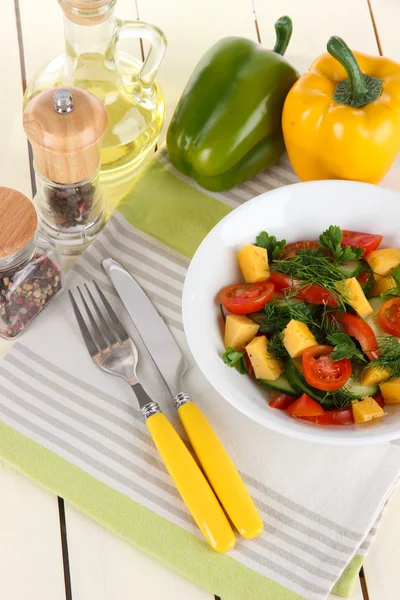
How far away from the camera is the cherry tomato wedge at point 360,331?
55.1 inches

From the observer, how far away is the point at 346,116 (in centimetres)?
159

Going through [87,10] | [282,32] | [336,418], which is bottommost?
[336,418]

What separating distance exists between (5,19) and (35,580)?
134 centimetres

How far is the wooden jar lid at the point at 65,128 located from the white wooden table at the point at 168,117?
351mm

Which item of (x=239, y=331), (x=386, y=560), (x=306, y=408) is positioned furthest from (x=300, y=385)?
(x=386, y=560)

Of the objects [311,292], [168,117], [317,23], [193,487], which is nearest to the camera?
[193,487]

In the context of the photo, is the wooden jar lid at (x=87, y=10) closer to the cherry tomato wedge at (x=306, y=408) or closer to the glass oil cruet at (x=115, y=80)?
the glass oil cruet at (x=115, y=80)

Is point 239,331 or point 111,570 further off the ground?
point 239,331

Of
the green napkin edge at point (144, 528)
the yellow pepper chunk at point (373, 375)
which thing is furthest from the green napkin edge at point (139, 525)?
the yellow pepper chunk at point (373, 375)

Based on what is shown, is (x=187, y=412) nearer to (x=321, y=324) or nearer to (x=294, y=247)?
(x=321, y=324)

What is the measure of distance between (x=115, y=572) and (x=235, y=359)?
410 millimetres

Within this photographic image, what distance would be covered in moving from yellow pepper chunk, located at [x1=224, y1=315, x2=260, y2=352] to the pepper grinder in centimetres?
38

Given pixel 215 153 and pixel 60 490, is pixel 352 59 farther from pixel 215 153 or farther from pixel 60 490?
pixel 60 490

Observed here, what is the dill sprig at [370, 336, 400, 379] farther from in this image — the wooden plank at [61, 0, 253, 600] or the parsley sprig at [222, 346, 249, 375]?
the wooden plank at [61, 0, 253, 600]
